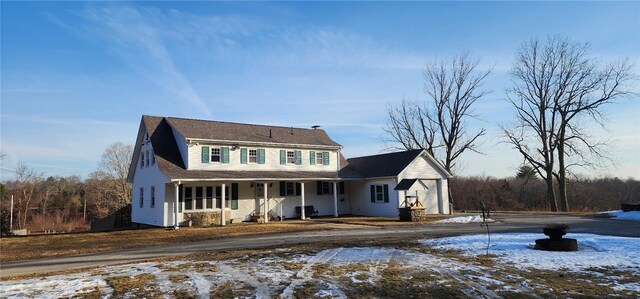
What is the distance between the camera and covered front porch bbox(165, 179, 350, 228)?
77.1 feet

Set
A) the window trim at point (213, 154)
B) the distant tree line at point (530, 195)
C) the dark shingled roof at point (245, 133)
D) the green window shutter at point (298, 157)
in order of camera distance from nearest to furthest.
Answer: the window trim at point (213, 154) → the dark shingled roof at point (245, 133) → the green window shutter at point (298, 157) → the distant tree line at point (530, 195)

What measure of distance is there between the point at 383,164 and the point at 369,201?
2800 millimetres

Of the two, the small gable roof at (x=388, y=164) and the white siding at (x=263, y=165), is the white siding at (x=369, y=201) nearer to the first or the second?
the small gable roof at (x=388, y=164)

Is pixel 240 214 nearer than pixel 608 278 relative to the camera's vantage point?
No

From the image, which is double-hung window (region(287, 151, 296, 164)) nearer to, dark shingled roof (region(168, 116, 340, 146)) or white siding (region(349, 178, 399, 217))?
dark shingled roof (region(168, 116, 340, 146))

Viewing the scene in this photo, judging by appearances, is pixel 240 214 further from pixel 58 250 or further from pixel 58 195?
pixel 58 195

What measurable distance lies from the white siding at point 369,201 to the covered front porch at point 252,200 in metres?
0.65

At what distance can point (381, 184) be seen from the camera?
28.8 m

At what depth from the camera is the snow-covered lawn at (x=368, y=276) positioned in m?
7.07

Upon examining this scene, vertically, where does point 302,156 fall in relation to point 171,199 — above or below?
above

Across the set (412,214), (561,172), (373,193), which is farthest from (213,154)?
(561,172)

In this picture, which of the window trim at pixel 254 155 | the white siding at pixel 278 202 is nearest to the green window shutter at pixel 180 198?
the white siding at pixel 278 202

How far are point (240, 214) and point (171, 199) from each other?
4.38 meters

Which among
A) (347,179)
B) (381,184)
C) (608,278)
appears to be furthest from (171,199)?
(608,278)
